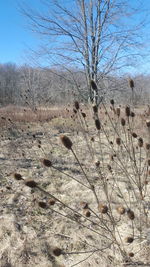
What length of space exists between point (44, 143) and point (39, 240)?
4.22 m

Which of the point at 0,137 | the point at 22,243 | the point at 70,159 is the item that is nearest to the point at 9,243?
the point at 22,243

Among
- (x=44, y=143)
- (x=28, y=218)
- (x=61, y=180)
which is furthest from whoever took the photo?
(x=44, y=143)

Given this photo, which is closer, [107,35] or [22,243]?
[22,243]

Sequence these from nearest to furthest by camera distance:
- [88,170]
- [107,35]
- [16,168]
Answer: [88,170]
[16,168]
[107,35]

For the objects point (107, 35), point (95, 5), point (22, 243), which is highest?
point (95, 5)

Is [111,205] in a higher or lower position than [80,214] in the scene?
lower

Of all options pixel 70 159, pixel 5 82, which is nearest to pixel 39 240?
pixel 70 159

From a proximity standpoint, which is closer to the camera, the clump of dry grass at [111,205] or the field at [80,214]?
the clump of dry grass at [111,205]

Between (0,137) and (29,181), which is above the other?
(29,181)

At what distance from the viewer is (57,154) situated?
5.16m

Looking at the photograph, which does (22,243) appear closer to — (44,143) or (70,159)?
(70,159)

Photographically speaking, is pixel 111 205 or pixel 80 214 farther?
pixel 111 205

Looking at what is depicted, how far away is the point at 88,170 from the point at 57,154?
137 centimetres

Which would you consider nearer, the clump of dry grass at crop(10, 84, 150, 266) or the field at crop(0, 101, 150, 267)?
the clump of dry grass at crop(10, 84, 150, 266)
